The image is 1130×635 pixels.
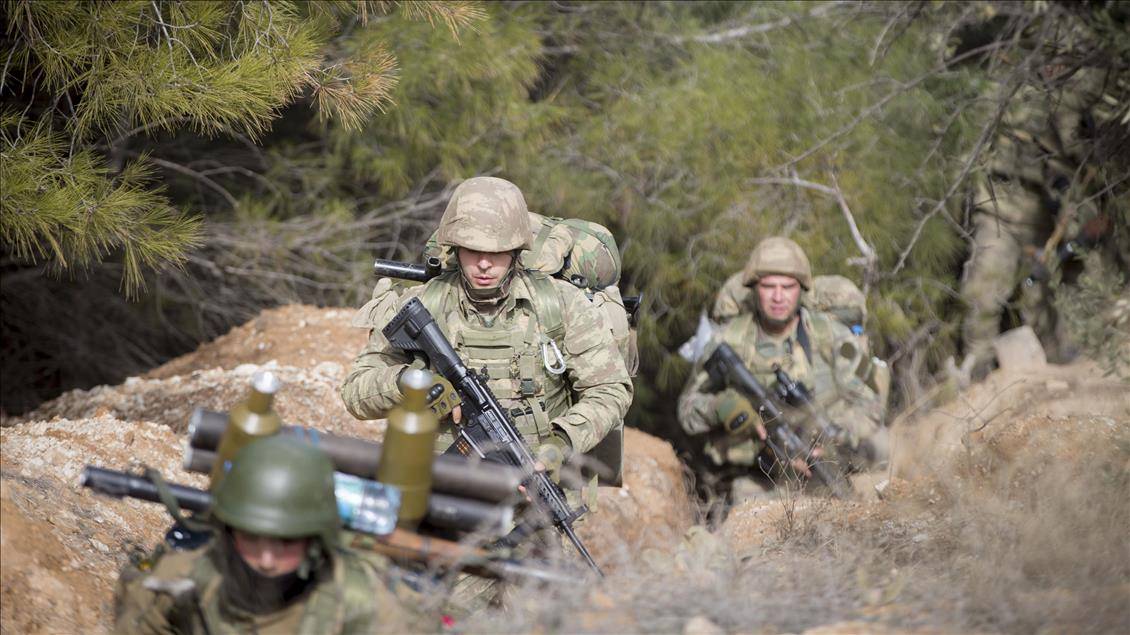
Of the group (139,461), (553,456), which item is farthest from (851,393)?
(139,461)

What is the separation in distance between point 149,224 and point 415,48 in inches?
131

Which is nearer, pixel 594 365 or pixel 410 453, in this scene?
pixel 410 453

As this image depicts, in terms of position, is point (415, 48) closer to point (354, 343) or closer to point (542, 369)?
point (354, 343)

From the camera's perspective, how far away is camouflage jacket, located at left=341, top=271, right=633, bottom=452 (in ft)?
15.9

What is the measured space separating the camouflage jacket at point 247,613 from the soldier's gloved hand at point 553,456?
1.34m

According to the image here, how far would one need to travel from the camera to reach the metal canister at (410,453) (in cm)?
325

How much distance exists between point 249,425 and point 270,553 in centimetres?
35

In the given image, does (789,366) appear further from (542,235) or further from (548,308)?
(548,308)

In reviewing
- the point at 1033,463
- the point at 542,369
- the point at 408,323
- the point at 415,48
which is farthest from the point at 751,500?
the point at 415,48

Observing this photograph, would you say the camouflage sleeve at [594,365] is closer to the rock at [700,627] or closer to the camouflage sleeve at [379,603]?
the rock at [700,627]

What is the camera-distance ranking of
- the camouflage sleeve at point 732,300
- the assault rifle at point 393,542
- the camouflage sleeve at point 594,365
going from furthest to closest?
the camouflage sleeve at point 732,300 → the camouflage sleeve at point 594,365 → the assault rifle at point 393,542

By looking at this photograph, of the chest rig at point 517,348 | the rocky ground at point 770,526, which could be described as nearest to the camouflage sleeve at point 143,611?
the rocky ground at point 770,526

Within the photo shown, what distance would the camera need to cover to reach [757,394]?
7.51 m

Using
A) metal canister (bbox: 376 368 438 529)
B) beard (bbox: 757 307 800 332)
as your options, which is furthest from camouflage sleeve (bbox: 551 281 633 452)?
beard (bbox: 757 307 800 332)
